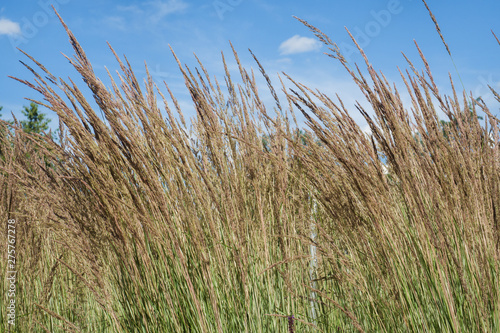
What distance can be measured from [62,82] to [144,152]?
1.83ft

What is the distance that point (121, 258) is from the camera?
6.77ft

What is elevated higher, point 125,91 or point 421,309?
point 125,91

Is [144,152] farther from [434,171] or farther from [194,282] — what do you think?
[434,171]

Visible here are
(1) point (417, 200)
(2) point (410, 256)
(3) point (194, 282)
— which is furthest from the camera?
(3) point (194, 282)

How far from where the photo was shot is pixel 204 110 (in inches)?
86.4

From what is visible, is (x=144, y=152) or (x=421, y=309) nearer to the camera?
(x=421, y=309)

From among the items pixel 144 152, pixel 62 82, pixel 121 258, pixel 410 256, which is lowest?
pixel 410 256

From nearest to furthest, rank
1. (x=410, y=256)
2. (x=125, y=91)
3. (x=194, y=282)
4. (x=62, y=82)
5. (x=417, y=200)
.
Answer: (x=417, y=200)
(x=410, y=256)
(x=194, y=282)
(x=62, y=82)
(x=125, y=91)

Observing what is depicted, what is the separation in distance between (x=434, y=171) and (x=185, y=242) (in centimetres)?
119

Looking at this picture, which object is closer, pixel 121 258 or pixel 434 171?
pixel 434 171

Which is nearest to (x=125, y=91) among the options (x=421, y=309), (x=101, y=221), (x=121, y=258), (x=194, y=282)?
(x=101, y=221)

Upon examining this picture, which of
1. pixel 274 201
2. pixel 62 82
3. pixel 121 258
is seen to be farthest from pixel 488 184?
pixel 62 82

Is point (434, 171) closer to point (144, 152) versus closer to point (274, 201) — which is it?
point (274, 201)

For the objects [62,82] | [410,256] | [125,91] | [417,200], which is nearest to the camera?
[417,200]
